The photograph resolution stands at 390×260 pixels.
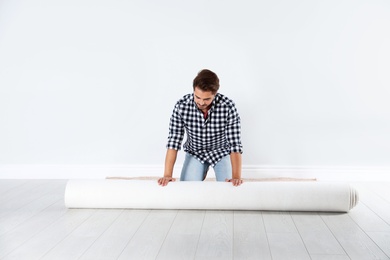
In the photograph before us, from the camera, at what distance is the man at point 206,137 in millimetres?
3115

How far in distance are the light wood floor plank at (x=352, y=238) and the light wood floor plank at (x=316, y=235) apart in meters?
0.03

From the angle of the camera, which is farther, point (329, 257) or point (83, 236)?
A: point (83, 236)

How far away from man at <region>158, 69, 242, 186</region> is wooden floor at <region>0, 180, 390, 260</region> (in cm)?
33

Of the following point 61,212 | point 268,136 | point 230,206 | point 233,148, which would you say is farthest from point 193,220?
point 268,136

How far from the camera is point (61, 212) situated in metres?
3.12

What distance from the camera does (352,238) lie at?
254 cm

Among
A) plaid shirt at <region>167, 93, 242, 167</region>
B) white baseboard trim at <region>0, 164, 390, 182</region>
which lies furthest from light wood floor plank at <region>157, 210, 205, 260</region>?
white baseboard trim at <region>0, 164, 390, 182</region>

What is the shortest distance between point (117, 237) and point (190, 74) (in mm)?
2002

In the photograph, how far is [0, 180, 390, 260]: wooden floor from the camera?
7.60 feet

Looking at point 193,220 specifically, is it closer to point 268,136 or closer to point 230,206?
point 230,206

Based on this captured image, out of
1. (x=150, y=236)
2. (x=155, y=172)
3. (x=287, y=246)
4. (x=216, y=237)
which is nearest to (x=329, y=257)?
(x=287, y=246)

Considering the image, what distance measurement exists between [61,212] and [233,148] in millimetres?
1187

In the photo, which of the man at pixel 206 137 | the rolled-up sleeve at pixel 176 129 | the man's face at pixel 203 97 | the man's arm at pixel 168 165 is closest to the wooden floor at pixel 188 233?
the man's arm at pixel 168 165

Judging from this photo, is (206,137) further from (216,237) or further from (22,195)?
(22,195)
